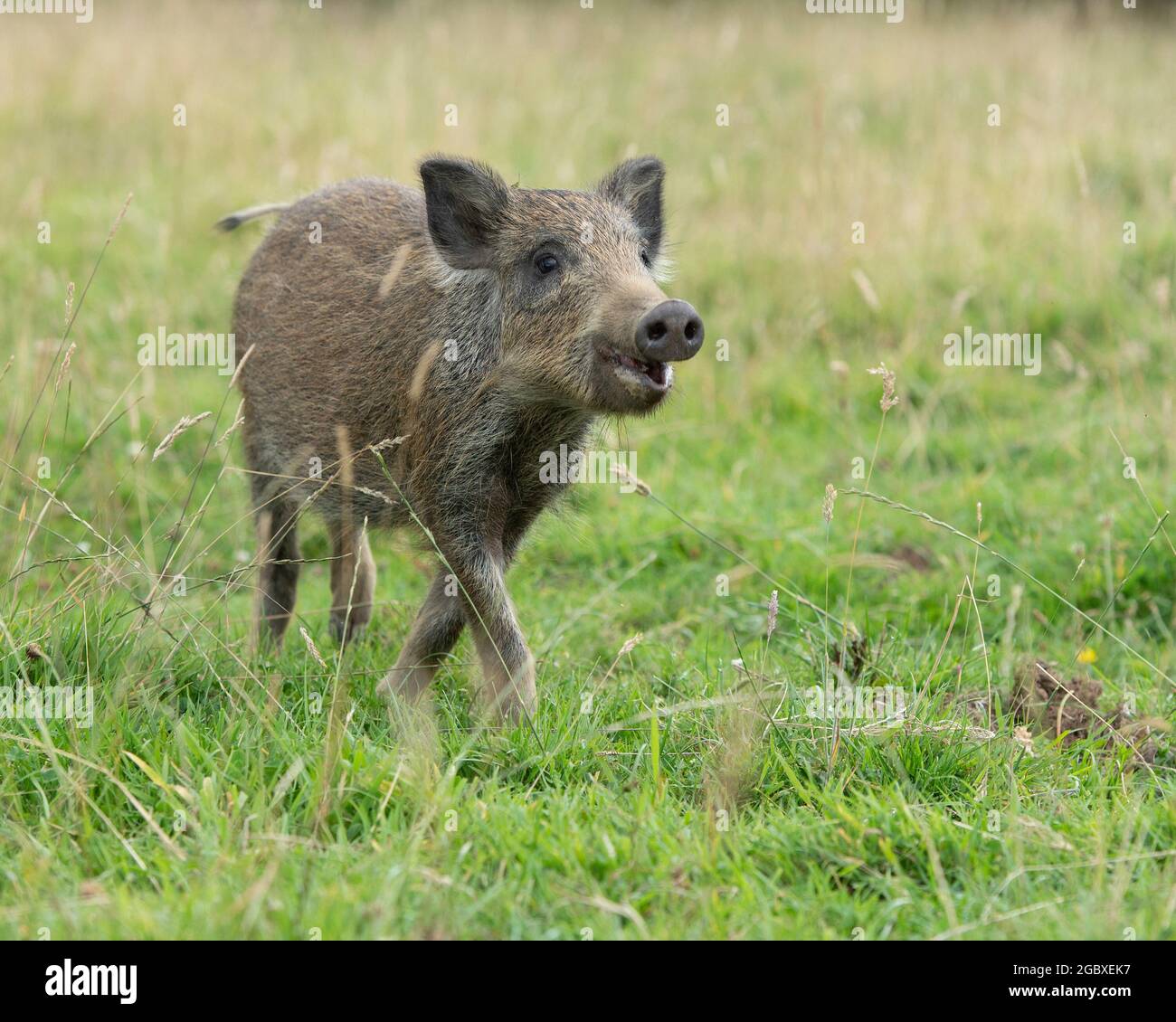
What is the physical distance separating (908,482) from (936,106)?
604cm

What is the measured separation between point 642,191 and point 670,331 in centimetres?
132

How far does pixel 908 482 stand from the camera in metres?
6.95

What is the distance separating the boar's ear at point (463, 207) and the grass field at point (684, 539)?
0.83 meters

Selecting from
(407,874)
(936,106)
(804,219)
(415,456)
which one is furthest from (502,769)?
(936,106)

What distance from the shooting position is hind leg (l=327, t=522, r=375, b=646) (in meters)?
5.33

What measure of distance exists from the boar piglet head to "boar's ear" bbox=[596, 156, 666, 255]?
0.18 feet

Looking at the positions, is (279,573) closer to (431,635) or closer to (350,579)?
(350,579)

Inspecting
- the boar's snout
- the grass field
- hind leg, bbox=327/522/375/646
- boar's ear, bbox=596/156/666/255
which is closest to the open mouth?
the boar's snout

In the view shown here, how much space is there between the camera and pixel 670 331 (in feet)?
12.8

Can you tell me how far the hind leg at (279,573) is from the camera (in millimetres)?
5445

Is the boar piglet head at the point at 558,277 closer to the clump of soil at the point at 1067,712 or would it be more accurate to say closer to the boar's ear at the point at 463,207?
the boar's ear at the point at 463,207

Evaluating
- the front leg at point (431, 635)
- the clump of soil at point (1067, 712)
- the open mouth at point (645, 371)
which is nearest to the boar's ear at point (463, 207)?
the open mouth at point (645, 371)

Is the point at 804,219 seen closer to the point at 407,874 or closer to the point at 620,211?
the point at 620,211
